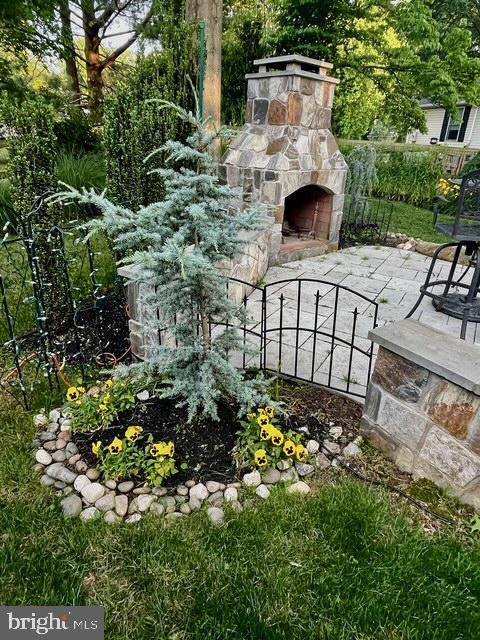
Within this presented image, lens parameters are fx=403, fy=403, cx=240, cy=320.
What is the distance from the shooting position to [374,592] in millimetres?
1502

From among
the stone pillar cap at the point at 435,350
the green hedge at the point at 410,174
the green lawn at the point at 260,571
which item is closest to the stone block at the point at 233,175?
the stone pillar cap at the point at 435,350

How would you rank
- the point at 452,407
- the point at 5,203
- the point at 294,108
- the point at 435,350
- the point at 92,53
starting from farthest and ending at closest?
the point at 92,53, the point at 5,203, the point at 294,108, the point at 435,350, the point at 452,407

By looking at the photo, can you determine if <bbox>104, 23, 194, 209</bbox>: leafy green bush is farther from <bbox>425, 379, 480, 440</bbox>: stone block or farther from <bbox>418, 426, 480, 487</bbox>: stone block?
<bbox>418, 426, 480, 487</bbox>: stone block

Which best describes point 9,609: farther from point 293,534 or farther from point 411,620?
point 411,620

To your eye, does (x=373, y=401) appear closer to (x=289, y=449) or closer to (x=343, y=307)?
(x=289, y=449)

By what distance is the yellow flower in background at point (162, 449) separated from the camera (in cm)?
194

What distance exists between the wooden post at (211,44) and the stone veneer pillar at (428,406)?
3.78 m

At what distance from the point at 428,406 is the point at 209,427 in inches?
43.8

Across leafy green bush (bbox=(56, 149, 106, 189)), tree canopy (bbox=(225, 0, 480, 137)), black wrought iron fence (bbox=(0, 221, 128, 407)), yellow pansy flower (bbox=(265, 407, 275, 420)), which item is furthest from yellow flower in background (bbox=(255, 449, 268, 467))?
tree canopy (bbox=(225, 0, 480, 137))

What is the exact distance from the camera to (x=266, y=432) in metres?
2.05

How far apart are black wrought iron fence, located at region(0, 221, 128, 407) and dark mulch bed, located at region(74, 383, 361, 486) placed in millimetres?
615

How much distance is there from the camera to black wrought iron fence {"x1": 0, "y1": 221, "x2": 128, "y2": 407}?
247 cm

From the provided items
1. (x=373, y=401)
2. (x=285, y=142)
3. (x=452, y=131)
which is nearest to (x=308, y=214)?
(x=285, y=142)

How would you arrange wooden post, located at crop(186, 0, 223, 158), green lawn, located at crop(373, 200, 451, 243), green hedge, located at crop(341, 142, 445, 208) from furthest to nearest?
green hedge, located at crop(341, 142, 445, 208), green lawn, located at crop(373, 200, 451, 243), wooden post, located at crop(186, 0, 223, 158)
